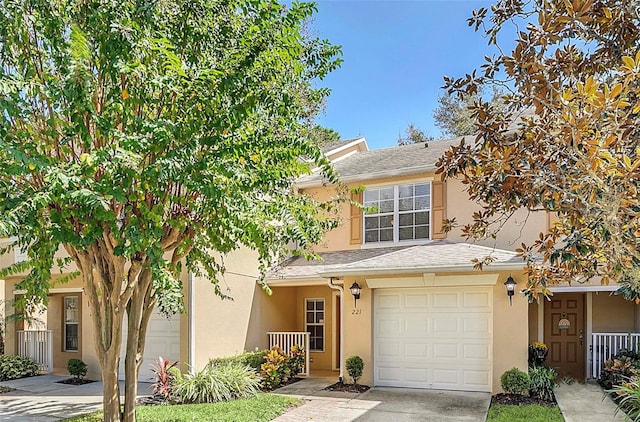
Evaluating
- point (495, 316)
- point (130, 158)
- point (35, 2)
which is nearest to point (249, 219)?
point (130, 158)

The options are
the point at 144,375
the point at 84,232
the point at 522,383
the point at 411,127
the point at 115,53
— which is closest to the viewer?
the point at 115,53

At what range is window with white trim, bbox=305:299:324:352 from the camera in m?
16.0

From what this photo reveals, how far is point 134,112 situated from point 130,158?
1.20 meters

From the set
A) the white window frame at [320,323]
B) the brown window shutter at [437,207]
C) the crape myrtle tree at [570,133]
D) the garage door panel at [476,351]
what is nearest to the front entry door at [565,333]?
the brown window shutter at [437,207]

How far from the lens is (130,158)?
5.60 m

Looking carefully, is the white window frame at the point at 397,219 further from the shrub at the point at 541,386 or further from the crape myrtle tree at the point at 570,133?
the crape myrtle tree at the point at 570,133

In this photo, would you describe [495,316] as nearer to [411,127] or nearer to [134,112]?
[134,112]

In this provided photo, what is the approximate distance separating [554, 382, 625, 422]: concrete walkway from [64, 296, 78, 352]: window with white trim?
48.3 ft

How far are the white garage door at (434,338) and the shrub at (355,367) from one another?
0.53m

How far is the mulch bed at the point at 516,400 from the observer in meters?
10.3

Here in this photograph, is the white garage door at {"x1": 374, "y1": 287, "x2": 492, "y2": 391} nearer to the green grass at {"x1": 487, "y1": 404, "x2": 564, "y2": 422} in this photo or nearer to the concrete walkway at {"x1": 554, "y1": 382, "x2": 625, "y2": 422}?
the green grass at {"x1": 487, "y1": 404, "x2": 564, "y2": 422}

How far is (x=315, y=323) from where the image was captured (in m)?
16.2

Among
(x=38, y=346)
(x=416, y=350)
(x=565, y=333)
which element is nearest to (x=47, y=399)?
(x=38, y=346)

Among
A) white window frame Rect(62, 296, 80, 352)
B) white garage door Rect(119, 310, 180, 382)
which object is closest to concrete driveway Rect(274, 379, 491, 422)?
white garage door Rect(119, 310, 180, 382)
